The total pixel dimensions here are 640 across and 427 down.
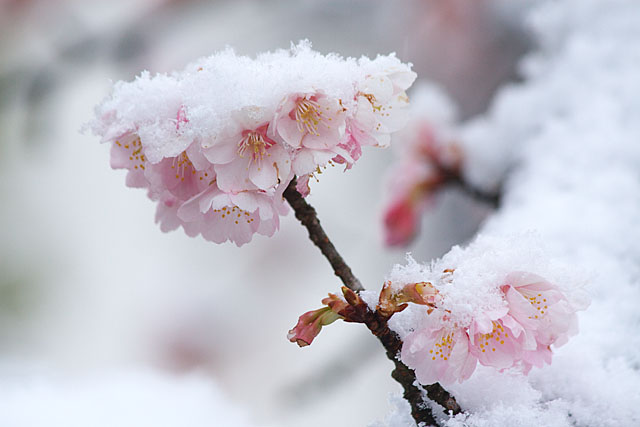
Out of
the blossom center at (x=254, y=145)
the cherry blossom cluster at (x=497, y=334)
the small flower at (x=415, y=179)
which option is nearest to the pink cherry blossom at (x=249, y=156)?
the blossom center at (x=254, y=145)

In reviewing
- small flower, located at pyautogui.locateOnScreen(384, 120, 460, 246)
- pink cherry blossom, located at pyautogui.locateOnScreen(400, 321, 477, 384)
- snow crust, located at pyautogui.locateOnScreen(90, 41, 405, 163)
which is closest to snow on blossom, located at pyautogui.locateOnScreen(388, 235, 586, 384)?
pink cherry blossom, located at pyautogui.locateOnScreen(400, 321, 477, 384)

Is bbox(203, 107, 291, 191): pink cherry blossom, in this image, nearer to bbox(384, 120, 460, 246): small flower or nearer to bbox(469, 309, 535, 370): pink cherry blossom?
bbox(469, 309, 535, 370): pink cherry blossom

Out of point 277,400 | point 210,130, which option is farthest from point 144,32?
point 210,130

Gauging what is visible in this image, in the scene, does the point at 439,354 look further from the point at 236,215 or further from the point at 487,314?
the point at 236,215

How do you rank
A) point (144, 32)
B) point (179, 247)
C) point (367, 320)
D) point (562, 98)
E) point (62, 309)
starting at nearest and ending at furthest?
point (367, 320)
point (562, 98)
point (144, 32)
point (62, 309)
point (179, 247)

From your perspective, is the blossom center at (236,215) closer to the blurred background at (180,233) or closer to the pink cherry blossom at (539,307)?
the pink cherry blossom at (539,307)

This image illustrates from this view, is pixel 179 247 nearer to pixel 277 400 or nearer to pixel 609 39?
pixel 277 400

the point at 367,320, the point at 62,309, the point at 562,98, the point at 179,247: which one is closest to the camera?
the point at 367,320
